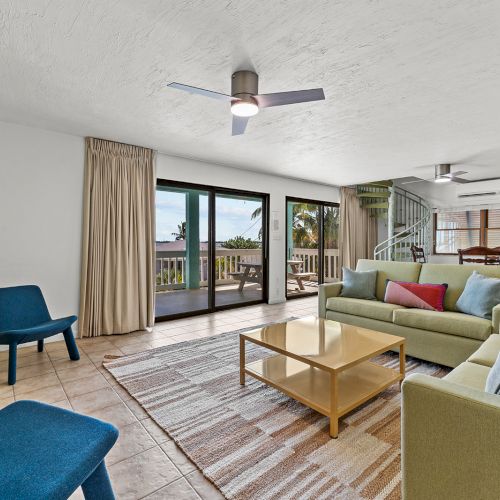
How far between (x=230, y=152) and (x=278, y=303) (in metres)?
2.90

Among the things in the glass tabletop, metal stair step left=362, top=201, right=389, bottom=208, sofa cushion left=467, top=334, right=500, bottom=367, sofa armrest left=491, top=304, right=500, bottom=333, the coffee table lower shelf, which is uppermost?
metal stair step left=362, top=201, right=389, bottom=208

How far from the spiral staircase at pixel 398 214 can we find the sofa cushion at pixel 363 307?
339cm

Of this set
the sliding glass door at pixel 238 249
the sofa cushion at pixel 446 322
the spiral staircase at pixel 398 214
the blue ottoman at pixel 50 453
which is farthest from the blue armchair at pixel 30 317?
the spiral staircase at pixel 398 214

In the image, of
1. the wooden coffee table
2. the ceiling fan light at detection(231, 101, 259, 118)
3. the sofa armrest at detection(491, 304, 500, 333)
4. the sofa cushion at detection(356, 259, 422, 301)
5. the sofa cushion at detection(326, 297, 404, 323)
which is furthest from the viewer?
the sofa cushion at detection(356, 259, 422, 301)

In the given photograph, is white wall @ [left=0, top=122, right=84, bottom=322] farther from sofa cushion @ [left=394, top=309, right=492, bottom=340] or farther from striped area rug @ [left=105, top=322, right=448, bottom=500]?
sofa cushion @ [left=394, top=309, right=492, bottom=340]

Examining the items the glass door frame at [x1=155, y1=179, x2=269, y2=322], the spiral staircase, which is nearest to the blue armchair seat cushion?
the glass door frame at [x1=155, y1=179, x2=269, y2=322]

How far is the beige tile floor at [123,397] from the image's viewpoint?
5.02 ft

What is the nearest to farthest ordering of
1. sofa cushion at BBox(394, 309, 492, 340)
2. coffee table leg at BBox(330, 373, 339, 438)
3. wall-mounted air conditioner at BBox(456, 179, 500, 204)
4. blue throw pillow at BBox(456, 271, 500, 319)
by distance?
coffee table leg at BBox(330, 373, 339, 438) → sofa cushion at BBox(394, 309, 492, 340) → blue throw pillow at BBox(456, 271, 500, 319) → wall-mounted air conditioner at BBox(456, 179, 500, 204)

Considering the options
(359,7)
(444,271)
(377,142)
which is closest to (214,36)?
(359,7)

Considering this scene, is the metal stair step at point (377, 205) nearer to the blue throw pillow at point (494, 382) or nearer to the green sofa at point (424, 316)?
the green sofa at point (424, 316)

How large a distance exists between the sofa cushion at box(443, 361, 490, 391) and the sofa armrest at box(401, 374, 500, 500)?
1.95 feet

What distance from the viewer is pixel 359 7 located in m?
1.66

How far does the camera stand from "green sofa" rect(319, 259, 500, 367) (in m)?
2.66

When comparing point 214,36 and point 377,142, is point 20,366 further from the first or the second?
point 377,142
